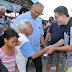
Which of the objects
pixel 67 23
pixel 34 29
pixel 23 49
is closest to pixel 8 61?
pixel 23 49

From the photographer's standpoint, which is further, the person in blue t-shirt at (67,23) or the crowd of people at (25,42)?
the person in blue t-shirt at (67,23)

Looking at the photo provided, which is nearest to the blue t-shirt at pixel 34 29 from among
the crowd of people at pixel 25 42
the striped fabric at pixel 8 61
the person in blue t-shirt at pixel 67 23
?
the crowd of people at pixel 25 42

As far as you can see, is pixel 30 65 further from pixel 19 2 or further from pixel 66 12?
pixel 19 2

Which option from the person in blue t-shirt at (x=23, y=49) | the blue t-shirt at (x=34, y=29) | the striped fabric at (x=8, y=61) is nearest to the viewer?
the striped fabric at (x=8, y=61)

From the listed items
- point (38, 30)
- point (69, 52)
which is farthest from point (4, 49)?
point (38, 30)

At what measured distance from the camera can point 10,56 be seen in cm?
240

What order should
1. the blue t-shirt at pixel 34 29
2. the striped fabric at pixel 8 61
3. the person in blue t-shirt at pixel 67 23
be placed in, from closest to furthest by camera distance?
the striped fabric at pixel 8 61 < the person in blue t-shirt at pixel 67 23 < the blue t-shirt at pixel 34 29

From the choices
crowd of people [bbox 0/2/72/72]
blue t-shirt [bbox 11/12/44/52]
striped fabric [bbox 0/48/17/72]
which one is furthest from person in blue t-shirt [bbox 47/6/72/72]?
striped fabric [bbox 0/48/17/72]

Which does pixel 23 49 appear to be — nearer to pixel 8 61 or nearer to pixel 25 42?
pixel 25 42

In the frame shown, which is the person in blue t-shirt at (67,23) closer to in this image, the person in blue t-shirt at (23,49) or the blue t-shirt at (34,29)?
the person in blue t-shirt at (23,49)

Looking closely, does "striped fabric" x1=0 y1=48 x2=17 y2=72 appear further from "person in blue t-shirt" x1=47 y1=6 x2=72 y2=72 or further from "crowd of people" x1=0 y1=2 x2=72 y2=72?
"person in blue t-shirt" x1=47 y1=6 x2=72 y2=72

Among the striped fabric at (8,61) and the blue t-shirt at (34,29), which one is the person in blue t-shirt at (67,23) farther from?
the striped fabric at (8,61)

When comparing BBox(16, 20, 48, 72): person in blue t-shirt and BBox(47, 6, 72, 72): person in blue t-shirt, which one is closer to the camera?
BBox(16, 20, 48, 72): person in blue t-shirt

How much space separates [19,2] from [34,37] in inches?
638
